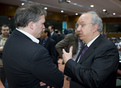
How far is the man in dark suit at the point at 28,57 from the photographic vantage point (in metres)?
0.91

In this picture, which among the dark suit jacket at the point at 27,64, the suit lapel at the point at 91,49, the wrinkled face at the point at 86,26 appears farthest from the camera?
the wrinkled face at the point at 86,26

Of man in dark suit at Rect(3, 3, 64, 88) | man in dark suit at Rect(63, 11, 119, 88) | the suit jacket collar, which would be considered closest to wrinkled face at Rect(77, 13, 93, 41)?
man in dark suit at Rect(63, 11, 119, 88)

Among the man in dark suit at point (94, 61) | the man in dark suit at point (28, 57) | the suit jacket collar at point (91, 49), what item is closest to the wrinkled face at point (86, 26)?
the man in dark suit at point (94, 61)

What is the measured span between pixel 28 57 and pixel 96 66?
610 millimetres

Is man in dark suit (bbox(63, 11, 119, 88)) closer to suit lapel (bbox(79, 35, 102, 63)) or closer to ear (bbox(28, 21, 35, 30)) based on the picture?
suit lapel (bbox(79, 35, 102, 63))

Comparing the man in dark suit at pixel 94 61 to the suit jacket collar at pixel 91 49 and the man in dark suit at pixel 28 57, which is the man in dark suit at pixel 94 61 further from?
the man in dark suit at pixel 28 57

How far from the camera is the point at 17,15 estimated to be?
3.49 ft

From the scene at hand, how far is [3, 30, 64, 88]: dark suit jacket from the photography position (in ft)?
2.98

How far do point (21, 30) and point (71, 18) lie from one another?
13.5m

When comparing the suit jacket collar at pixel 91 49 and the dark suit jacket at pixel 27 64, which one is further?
the suit jacket collar at pixel 91 49

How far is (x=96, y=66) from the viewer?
1126 millimetres

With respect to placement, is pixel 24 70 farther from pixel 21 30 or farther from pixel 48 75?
pixel 21 30

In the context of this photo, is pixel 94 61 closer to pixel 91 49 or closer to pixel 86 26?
pixel 91 49

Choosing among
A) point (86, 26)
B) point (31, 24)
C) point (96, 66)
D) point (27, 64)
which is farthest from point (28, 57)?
point (86, 26)
